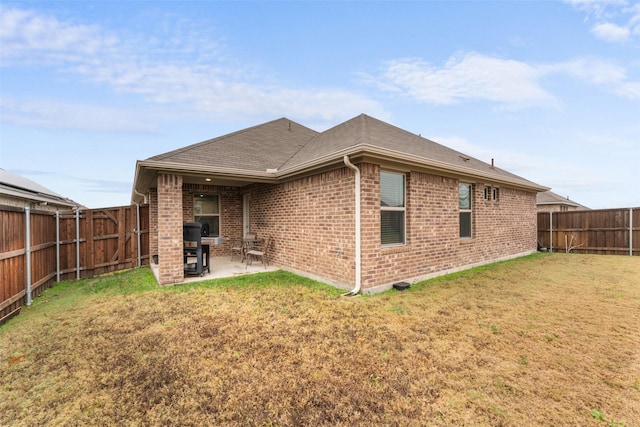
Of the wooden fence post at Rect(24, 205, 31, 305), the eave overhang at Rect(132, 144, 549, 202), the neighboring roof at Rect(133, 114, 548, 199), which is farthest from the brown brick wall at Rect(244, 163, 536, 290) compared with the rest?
the wooden fence post at Rect(24, 205, 31, 305)

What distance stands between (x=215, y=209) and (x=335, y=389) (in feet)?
29.6

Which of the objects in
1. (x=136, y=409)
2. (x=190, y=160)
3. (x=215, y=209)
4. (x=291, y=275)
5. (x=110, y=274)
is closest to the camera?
(x=136, y=409)

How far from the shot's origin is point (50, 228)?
7.39 metres

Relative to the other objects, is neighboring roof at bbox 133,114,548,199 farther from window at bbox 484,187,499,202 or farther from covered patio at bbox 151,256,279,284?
covered patio at bbox 151,256,279,284

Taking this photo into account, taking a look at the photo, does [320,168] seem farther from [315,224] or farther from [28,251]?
[28,251]

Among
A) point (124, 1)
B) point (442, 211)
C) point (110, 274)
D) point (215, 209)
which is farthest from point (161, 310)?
point (124, 1)

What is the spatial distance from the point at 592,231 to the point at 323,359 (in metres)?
16.0

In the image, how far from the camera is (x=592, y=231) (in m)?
12.7

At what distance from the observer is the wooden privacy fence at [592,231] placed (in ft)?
39.1

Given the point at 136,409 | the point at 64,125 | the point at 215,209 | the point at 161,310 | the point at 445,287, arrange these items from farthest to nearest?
1. the point at 64,125
2. the point at 215,209
3. the point at 445,287
4. the point at 161,310
5. the point at 136,409

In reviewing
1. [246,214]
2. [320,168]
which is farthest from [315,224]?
[246,214]

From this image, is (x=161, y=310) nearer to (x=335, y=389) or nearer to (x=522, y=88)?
(x=335, y=389)

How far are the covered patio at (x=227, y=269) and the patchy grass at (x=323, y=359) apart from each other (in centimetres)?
134

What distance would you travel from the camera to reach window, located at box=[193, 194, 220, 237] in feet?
33.2
